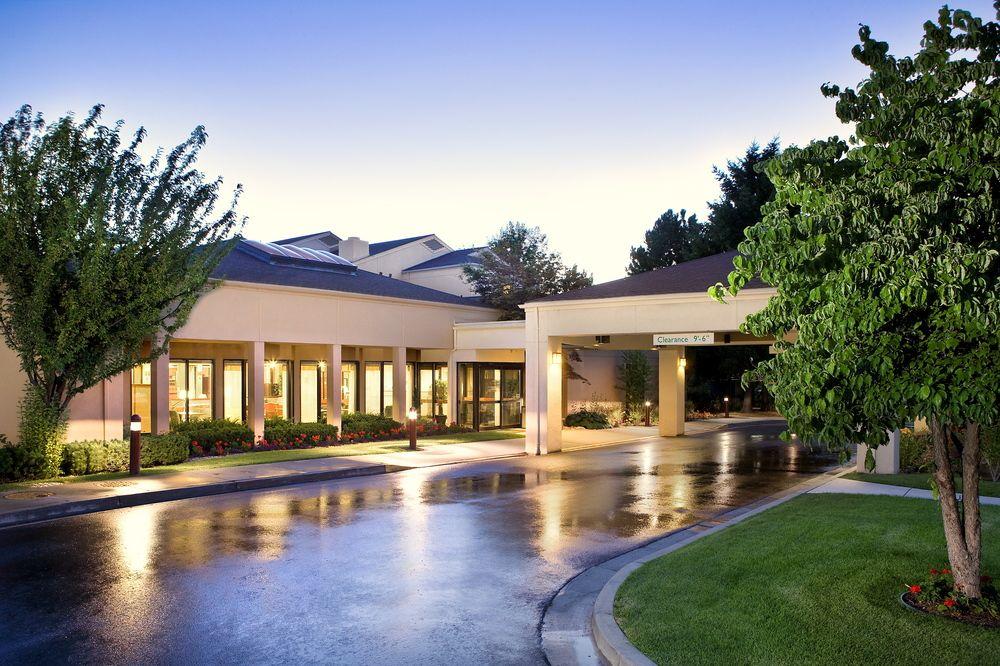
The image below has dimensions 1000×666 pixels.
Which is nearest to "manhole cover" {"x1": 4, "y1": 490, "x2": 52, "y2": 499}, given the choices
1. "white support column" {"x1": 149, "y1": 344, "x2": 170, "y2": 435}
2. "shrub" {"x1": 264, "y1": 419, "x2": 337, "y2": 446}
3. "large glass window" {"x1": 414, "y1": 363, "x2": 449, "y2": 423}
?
"white support column" {"x1": 149, "y1": 344, "x2": 170, "y2": 435}

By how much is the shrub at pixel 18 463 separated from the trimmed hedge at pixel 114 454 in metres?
0.62

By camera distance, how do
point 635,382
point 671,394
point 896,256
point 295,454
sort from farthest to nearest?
point 635,382, point 671,394, point 295,454, point 896,256

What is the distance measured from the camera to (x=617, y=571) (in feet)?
29.1

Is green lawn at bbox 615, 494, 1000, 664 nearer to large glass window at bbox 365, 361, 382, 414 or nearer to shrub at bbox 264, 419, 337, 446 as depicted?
shrub at bbox 264, 419, 337, 446

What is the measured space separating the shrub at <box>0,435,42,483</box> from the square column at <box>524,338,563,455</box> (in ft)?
40.3

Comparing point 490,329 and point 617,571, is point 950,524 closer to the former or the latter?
point 617,571

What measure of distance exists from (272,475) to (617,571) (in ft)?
30.1

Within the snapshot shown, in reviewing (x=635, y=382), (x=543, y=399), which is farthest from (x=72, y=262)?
(x=635, y=382)

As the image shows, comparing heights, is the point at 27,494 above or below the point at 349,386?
below

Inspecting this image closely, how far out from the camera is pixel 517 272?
3200 centimetres

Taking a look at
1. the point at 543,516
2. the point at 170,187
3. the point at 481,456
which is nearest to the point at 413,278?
the point at 481,456

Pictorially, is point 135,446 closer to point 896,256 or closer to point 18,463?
point 18,463

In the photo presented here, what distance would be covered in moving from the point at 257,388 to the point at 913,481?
16297mm

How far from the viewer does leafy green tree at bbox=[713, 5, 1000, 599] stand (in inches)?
218
